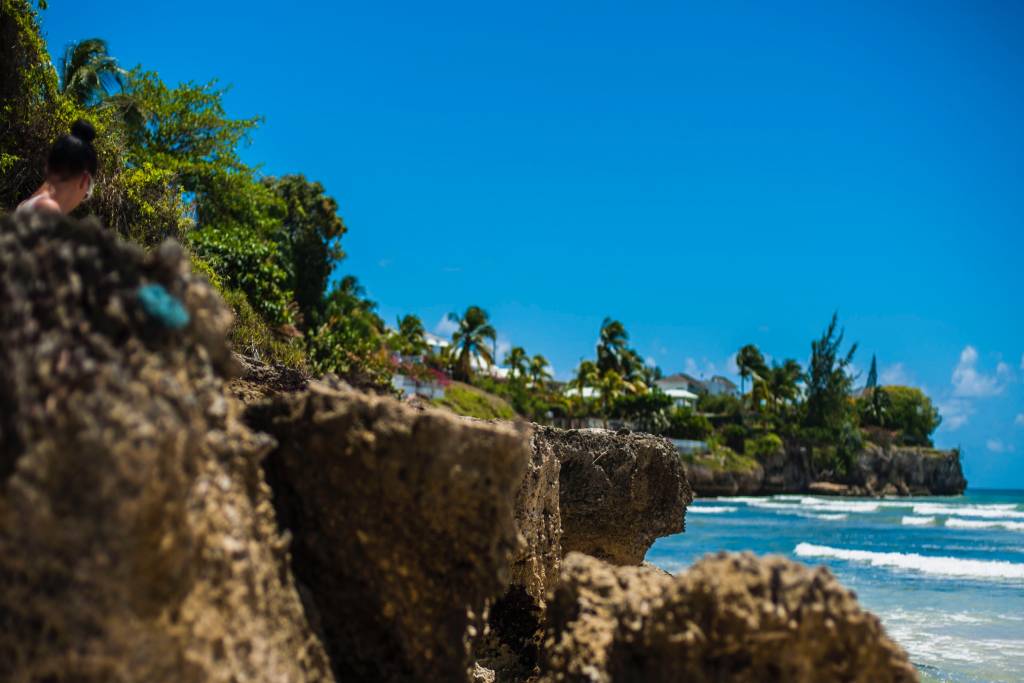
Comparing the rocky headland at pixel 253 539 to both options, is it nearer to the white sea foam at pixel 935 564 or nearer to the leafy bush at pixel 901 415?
the white sea foam at pixel 935 564

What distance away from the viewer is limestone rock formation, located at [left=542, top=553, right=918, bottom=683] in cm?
256

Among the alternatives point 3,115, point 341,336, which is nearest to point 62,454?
point 3,115

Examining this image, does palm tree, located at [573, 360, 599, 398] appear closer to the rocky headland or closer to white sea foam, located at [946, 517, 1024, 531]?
white sea foam, located at [946, 517, 1024, 531]

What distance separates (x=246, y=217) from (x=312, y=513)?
23028 mm

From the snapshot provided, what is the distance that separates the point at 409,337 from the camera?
6322cm

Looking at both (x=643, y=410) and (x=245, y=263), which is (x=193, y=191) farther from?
(x=643, y=410)

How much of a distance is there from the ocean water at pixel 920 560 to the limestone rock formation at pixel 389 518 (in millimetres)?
3734

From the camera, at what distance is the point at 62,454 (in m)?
1.93

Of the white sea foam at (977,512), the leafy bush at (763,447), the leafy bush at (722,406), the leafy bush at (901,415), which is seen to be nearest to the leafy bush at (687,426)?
the leafy bush at (763,447)

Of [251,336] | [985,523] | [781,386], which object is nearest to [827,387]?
[781,386]

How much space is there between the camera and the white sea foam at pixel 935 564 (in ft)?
72.7

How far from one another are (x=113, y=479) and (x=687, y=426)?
2746 inches

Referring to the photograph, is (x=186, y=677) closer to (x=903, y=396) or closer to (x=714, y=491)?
(x=714, y=491)

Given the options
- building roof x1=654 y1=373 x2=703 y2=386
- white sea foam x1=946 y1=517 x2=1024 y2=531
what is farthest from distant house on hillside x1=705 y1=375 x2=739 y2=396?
white sea foam x1=946 y1=517 x2=1024 y2=531
